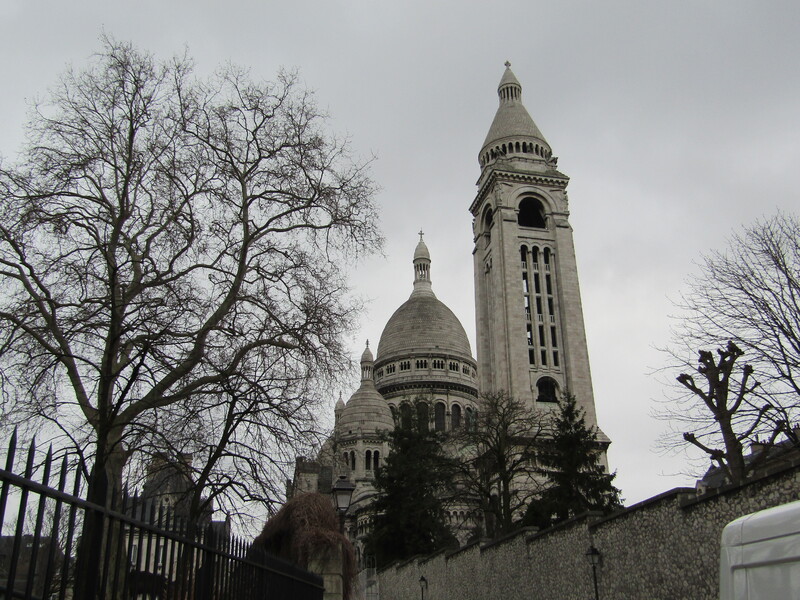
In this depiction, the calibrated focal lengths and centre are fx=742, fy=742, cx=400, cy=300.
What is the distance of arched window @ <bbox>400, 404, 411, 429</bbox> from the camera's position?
42.8 metres

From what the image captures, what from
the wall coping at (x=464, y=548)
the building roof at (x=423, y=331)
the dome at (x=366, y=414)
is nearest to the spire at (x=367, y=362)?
the building roof at (x=423, y=331)

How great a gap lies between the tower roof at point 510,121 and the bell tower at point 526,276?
123 mm

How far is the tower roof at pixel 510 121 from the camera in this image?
6725cm

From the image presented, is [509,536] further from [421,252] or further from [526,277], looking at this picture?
[421,252]

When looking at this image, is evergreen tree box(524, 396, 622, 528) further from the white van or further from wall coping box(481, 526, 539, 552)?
the white van

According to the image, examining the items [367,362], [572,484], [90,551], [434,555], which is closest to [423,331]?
[367,362]

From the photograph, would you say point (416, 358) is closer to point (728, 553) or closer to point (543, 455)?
point (543, 455)

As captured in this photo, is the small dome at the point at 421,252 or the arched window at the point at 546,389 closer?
the arched window at the point at 546,389

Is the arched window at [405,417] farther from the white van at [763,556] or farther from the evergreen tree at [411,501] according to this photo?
the white van at [763,556]

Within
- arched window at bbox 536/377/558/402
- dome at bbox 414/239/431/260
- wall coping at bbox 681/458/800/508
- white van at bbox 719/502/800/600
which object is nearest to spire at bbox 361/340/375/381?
dome at bbox 414/239/431/260

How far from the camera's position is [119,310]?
1049 centimetres

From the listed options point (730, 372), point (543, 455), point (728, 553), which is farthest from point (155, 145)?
point (543, 455)

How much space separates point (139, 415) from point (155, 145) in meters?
4.44

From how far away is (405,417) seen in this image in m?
43.4
